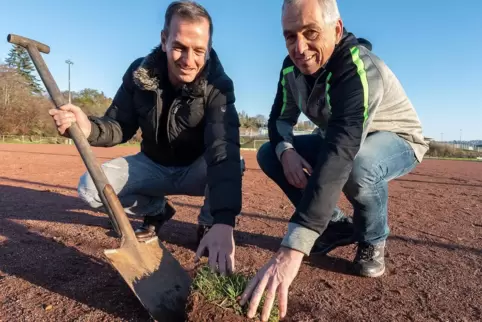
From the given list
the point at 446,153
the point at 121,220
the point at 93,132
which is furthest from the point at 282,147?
the point at 446,153

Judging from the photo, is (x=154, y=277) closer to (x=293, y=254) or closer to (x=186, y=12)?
(x=293, y=254)

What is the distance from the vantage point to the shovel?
199 centimetres

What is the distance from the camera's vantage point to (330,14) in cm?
215

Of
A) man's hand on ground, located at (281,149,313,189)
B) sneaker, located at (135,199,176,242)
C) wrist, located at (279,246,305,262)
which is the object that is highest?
man's hand on ground, located at (281,149,313,189)

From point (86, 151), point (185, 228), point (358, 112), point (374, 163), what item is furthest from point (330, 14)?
point (185, 228)

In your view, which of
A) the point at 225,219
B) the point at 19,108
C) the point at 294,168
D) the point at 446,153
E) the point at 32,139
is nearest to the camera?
the point at 225,219

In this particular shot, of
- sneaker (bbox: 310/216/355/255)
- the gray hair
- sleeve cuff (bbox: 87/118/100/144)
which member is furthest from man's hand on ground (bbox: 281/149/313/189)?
sleeve cuff (bbox: 87/118/100/144)

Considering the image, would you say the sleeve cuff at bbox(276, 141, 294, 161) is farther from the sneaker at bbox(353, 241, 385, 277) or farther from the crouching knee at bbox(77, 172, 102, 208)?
the crouching knee at bbox(77, 172, 102, 208)

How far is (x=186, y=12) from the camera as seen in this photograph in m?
2.61

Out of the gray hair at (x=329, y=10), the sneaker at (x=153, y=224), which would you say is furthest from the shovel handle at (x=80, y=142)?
the gray hair at (x=329, y=10)

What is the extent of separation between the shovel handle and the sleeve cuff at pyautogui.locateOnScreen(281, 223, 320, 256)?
1117mm

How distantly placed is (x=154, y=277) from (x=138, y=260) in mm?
151

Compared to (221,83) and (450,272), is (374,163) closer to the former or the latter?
(450,272)

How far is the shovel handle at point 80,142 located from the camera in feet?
7.73
